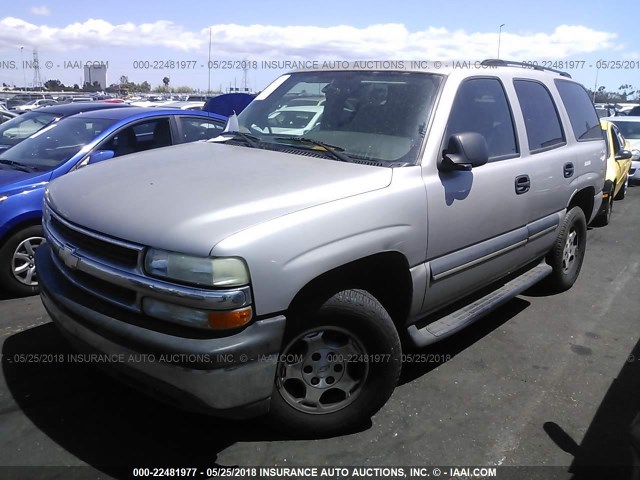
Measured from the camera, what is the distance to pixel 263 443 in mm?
2852

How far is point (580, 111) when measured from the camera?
521 cm

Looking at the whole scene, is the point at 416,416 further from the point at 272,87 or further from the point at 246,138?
the point at 272,87

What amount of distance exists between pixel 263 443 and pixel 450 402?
1.19m

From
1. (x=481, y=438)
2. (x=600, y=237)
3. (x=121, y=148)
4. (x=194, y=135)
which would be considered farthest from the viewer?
(x=600, y=237)

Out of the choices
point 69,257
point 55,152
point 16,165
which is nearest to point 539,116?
point 69,257

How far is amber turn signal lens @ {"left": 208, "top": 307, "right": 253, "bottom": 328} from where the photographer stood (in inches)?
89.4

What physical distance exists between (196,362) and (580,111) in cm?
456

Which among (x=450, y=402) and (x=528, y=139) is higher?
(x=528, y=139)

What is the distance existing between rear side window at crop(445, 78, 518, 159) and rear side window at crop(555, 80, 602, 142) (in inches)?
50.6

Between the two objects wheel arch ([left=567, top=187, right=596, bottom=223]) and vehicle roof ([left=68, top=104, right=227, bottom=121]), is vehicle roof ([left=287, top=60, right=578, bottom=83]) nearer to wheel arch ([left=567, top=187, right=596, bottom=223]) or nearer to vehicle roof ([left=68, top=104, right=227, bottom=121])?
wheel arch ([left=567, top=187, right=596, bottom=223])

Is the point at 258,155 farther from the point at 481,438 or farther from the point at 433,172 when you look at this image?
the point at 481,438

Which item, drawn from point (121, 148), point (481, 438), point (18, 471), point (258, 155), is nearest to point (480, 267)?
point (481, 438)

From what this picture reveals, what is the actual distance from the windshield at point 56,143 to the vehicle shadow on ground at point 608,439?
4.78 meters

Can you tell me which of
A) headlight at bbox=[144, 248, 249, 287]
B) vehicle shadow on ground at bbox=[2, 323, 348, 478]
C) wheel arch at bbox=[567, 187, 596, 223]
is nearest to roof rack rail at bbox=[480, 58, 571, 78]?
wheel arch at bbox=[567, 187, 596, 223]
